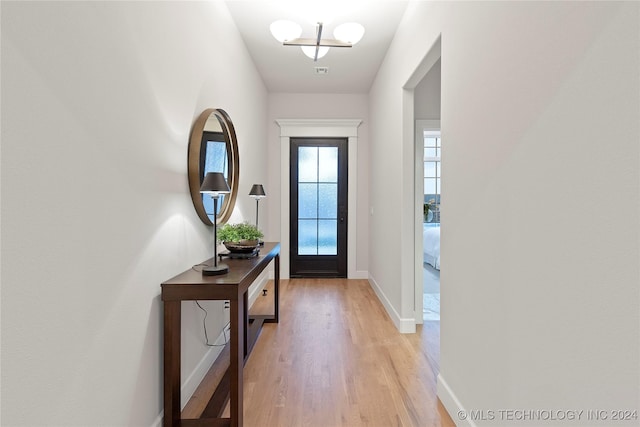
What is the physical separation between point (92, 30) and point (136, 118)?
0.37 m

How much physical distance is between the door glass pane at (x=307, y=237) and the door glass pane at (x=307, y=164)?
651 millimetres

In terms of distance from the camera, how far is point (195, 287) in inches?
66.4

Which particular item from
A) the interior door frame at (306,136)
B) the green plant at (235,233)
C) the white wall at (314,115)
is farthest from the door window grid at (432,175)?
the green plant at (235,233)

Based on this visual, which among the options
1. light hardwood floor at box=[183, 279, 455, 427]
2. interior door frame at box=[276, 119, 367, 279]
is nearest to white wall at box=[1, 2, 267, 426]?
light hardwood floor at box=[183, 279, 455, 427]

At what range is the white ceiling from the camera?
2941mm

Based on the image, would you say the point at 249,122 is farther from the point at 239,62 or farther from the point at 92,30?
the point at 92,30

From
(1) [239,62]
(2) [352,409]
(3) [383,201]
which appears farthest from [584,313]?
(1) [239,62]

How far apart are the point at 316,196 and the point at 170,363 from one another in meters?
3.80

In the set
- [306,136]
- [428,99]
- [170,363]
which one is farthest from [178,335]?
[306,136]

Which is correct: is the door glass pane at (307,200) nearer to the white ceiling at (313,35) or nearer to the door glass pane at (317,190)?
the door glass pane at (317,190)

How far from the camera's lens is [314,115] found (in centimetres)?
525

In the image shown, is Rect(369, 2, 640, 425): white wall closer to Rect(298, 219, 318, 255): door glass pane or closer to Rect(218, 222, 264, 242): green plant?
Rect(218, 222, 264, 242): green plant

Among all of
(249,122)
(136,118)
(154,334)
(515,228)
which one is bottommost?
(154,334)

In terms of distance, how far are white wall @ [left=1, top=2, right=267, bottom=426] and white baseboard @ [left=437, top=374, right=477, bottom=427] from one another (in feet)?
4.87
